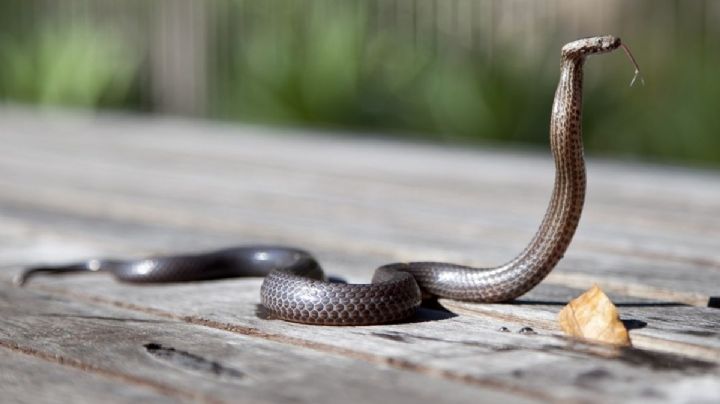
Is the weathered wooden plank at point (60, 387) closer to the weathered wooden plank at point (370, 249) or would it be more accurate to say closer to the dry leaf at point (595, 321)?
the dry leaf at point (595, 321)

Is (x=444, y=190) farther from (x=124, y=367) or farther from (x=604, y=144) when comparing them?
(x=604, y=144)

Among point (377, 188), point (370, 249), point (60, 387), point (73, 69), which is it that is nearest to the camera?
point (60, 387)

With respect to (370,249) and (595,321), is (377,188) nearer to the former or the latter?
(370,249)

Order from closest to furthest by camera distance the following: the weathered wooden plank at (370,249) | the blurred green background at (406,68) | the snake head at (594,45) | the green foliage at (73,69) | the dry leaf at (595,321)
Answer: the dry leaf at (595,321) < the snake head at (594,45) < the weathered wooden plank at (370,249) < the blurred green background at (406,68) < the green foliage at (73,69)

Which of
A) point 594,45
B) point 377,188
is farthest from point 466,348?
point 377,188

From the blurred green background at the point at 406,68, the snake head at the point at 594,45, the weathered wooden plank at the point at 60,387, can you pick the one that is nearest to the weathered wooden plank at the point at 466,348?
the weathered wooden plank at the point at 60,387

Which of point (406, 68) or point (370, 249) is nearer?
point (370, 249)
